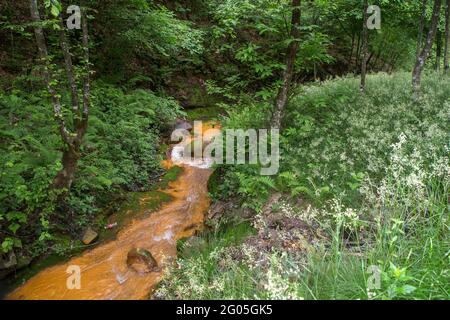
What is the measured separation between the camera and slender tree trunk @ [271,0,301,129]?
296 inches

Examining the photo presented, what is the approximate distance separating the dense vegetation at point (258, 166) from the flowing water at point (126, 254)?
20.1 inches

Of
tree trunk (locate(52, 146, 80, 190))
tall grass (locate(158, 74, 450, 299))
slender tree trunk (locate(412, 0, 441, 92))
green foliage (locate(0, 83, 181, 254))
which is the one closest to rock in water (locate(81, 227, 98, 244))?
green foliage (locate(0, 83, 181, 254))

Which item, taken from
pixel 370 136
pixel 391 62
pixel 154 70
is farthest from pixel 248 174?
pixel 391 62

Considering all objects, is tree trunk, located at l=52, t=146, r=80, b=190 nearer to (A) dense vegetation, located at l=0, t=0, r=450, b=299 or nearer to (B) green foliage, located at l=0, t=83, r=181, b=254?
(A) dense vegetation, located at l=0, t=0, r=450, b=299

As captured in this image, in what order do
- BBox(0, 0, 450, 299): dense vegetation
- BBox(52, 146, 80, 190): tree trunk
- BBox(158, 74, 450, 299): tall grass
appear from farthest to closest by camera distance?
BBox(52, 146, 80, 190): tree trunk < BBox(0, 0, 450, 299): dense vegetation < BBox(158, 74, 450, 299): tall grass

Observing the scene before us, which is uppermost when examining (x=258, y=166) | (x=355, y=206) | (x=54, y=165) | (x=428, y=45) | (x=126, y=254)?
(x=428, y=45)

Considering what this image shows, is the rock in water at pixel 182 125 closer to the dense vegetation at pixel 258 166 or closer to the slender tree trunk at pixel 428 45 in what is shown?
the dense vegetation at pixel 258 166

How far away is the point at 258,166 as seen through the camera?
25.3 ft

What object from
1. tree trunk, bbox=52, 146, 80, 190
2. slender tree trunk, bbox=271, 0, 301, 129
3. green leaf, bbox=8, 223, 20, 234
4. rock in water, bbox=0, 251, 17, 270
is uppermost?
slender tree trunk, bbox=271, 0, 301, 129

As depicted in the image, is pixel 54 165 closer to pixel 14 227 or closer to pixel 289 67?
pixel 14 227

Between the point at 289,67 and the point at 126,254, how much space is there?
557 cm

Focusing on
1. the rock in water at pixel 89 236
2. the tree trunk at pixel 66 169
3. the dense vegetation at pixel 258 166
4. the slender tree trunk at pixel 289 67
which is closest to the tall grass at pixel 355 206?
the dense vegetation at pixel 258 166

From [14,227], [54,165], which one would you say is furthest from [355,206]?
[14,227]

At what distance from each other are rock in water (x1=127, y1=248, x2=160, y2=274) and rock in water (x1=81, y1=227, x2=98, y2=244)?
1116 millimetres
